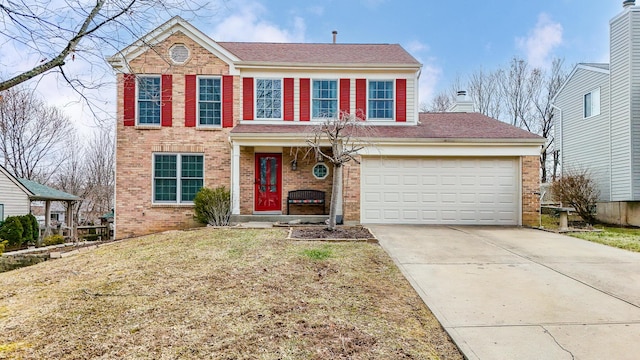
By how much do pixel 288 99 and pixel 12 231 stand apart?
442 inches

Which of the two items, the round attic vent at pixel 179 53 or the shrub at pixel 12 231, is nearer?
the round attic vent at pixel 179 53

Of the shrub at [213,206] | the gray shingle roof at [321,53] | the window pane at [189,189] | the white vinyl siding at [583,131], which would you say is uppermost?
the gray shingle roof at [321,53]

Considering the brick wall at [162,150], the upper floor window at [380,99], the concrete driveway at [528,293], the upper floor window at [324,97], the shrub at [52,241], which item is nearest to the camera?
the concrete driveway at [528,293]

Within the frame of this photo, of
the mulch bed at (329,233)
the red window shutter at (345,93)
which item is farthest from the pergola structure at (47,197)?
the red window shutter at (345,93)

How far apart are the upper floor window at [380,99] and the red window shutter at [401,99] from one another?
225 mm

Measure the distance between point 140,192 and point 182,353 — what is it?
10721 mm

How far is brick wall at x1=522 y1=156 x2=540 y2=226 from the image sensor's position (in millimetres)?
11367

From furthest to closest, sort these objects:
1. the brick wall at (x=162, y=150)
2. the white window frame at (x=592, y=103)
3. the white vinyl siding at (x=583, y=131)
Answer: the white window frame at (x=592, y=103) → the white vinyl siding at (x=583, y=131) → the brick wall at (x=162, y=150)

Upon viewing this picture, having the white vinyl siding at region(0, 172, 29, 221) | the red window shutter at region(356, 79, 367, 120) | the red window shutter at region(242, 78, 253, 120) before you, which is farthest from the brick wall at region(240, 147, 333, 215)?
the white vinyl siding at region(0, 172, 29, 221)

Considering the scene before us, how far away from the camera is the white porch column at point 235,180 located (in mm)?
11881

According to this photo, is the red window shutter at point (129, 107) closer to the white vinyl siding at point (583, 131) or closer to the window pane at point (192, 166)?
the window pane at point (192, 166)

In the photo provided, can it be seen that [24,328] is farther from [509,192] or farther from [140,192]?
[509,192]

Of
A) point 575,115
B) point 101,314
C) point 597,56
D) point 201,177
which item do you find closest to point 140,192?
point 201,177

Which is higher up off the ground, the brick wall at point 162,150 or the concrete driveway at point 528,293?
the brick wall at point 162,150
